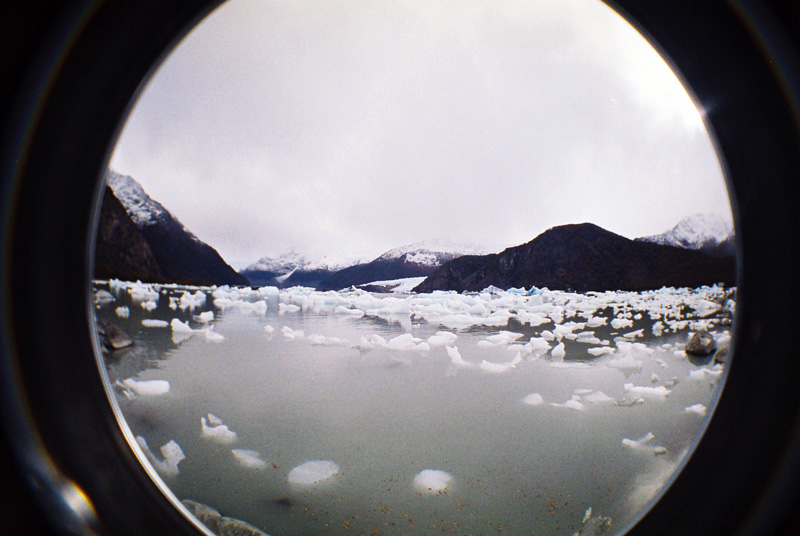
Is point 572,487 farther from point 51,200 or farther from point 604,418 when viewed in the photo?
point 51,200

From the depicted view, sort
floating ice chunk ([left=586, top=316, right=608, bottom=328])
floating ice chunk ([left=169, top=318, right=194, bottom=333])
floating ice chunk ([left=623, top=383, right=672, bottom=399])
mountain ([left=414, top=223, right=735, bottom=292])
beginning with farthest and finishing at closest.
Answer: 1. floating ice chunk ([left=586, top=316, right=608, bottom=328])
2. floating ice chunk ([left=169, top=318, right=194, bottom=333])
3. mountain ([left=414, top=223, right=735, bottom=292])
4. floating ice chunk ([left=623, top=383, right=672, bottom=399])

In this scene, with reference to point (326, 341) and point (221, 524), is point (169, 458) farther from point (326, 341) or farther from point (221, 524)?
point (326, 341)

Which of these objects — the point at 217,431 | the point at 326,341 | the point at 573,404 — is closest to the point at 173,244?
the point at 326,341

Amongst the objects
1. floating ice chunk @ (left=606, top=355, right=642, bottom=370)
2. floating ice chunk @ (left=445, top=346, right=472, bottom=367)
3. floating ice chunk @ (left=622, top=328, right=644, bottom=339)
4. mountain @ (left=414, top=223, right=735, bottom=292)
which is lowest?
floating ice chunk @ (left=606, top=355, right=642, bottom=370)

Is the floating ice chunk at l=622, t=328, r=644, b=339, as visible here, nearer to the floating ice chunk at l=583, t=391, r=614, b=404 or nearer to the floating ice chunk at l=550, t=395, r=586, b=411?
the floating ice chunk at l=583, t=391, r=614, b=404

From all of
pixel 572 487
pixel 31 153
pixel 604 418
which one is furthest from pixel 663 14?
pixel 604 418

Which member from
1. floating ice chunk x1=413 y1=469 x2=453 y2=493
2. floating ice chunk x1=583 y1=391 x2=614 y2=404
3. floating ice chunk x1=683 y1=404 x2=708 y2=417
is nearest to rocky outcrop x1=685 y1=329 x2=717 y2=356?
floating ice chunk x1=683 y1=404 x2=708 y2=417
